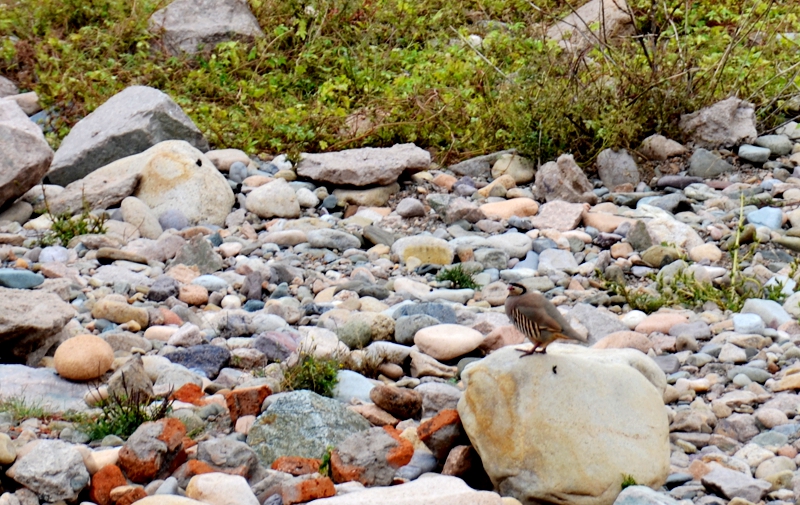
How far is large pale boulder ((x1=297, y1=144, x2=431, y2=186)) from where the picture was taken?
27.4 feet

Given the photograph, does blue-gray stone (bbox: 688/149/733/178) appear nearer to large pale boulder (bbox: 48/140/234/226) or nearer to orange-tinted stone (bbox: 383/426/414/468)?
large pale boulder (bbox: 48/140/234/226)

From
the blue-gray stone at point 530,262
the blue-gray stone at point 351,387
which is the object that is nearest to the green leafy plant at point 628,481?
the blue-gray stone at point 351,387

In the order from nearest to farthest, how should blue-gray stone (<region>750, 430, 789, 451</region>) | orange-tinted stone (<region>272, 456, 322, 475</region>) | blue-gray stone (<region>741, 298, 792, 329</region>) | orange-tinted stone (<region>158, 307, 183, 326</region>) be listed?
1. orange-tinted stone (<region>272, 456, 322, 475</region>)
2. blue-gray stone (<region>750, 430, 789, 451</region>)
3. blue-gray stone (<region>741, 298, 792, 329</region>)
4. orange-tinted stone (<region>158, 307, 183, 326</region>)

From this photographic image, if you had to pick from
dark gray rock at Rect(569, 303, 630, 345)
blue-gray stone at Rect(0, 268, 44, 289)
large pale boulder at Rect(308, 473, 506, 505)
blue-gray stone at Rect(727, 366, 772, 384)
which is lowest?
blue-gray stone at Rect(0, 268, 44, 289)

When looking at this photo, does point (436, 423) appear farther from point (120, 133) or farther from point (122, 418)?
point (120, 133)

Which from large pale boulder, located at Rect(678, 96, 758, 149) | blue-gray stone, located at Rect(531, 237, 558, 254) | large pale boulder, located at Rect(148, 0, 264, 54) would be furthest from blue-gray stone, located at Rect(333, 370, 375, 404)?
large pale boulder, located at Rect(148, 0, 264, 54)

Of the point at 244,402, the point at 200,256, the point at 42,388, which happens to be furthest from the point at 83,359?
the point at 200,256

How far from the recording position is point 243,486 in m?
3.65

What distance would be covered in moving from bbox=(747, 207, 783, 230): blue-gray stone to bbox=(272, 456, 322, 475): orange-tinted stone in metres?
4.47

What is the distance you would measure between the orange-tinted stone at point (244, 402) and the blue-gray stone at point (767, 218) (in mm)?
4295

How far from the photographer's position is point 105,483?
3746mm

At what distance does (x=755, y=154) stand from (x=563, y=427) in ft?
16.9

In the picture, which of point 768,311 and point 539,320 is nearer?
point 539,320

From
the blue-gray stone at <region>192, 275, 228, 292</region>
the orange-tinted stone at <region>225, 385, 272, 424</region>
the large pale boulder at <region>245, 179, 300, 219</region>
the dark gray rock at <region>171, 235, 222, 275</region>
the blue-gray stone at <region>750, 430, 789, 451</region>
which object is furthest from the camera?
the large pale boulder at <region>245, 179, 300, 219</region>
